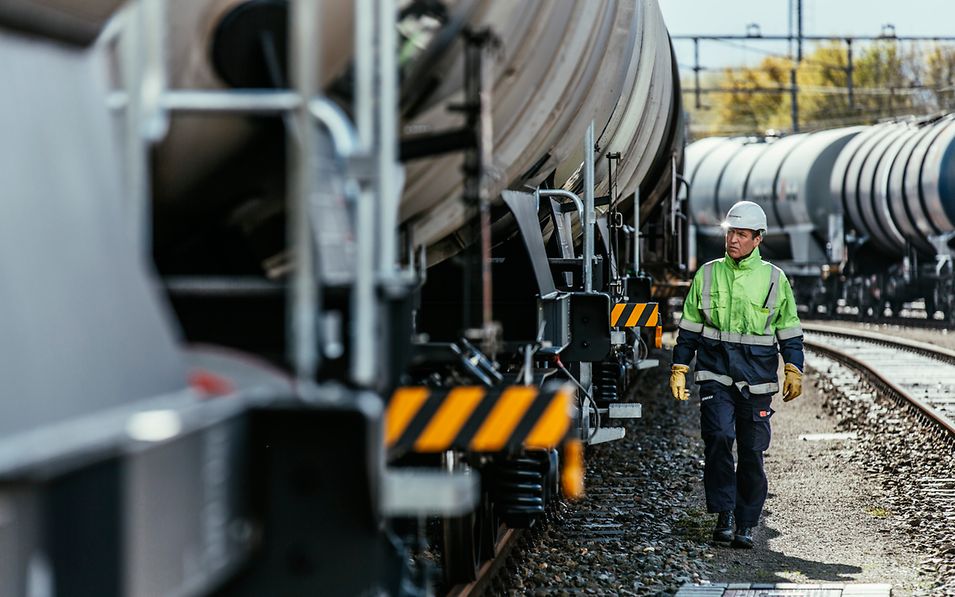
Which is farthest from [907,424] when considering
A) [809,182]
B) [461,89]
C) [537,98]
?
[809,182]

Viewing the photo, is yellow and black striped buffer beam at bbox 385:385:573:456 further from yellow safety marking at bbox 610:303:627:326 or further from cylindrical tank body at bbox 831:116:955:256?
cylindrical tank body at bbox 831:116:955:256

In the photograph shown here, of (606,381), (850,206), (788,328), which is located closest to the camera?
(788,328)

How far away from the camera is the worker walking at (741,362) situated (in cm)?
737

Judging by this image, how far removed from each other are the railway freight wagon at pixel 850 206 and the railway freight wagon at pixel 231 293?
2205cm

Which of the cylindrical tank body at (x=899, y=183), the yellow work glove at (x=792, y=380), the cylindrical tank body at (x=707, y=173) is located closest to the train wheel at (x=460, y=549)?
the yellow work glove at (x=792, y=380)

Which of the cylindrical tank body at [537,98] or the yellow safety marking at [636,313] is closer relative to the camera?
the cylindrical tank body at [537,98]

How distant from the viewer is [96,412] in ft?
7.61

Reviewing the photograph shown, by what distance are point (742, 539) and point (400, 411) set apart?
14.8 ft

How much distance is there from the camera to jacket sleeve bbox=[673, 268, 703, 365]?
24.8 ft

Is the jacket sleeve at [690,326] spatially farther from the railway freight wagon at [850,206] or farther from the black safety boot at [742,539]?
the railway freight wagon at [850,206]

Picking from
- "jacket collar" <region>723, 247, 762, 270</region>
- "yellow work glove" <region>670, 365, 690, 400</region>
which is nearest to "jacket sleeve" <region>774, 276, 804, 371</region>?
"jacket collar" <region>723, 247, 762, 270</region>

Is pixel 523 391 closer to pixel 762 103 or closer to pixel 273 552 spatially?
pixel 273 552

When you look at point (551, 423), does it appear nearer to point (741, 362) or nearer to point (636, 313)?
point (741, 362)

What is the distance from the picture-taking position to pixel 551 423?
3275 mm
